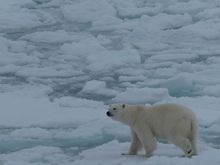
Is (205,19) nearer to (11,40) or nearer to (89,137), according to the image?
(11,40)

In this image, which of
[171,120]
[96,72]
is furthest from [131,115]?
[96,72]

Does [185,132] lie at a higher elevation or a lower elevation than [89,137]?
higher

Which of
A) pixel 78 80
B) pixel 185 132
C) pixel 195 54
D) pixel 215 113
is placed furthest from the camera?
pixel 195 54

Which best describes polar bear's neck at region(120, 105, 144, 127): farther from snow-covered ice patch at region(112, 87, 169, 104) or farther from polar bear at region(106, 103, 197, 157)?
snow-covered ice patch at region(112, 87, 169, 104)

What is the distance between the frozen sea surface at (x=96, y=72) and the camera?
4.94 meters

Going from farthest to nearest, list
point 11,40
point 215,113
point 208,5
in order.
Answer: point 208,5, point 11,40, point 215,113

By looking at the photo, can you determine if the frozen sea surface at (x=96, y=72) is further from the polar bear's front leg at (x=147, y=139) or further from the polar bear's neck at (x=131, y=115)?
the polar bear's neck at (x=131, y=115)

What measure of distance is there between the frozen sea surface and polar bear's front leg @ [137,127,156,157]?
0.09 meters

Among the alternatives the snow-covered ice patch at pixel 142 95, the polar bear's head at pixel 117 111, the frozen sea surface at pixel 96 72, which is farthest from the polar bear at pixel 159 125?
the snow-covered ice patch at pixel 142 95

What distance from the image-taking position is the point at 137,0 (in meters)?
12.8

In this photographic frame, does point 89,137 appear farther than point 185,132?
Yes

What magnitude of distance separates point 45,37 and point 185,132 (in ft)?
19.0

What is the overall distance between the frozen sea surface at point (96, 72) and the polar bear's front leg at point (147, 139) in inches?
3.4

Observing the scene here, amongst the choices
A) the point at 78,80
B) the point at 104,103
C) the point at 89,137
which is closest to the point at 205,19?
the point at 78,80
